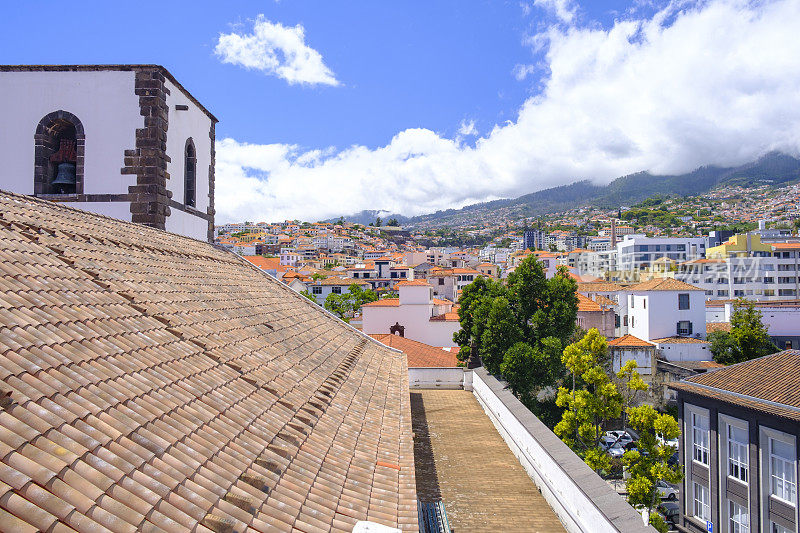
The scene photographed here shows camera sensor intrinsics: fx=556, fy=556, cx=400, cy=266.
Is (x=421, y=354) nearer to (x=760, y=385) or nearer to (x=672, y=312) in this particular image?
(x=760, y=385)

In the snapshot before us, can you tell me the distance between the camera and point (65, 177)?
970 cm

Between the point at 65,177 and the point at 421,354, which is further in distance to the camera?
the point at 421,354

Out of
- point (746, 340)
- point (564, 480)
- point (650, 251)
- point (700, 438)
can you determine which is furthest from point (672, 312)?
point (564, 480)

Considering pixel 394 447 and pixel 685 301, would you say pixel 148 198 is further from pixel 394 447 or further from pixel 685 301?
pixel 685 301

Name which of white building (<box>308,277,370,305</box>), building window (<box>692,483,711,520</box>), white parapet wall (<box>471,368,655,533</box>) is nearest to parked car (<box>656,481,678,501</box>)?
building window (<box>692,483,711,520</box>)

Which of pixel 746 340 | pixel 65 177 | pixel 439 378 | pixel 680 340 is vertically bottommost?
pixel 680 340

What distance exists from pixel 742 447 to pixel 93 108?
1984cm

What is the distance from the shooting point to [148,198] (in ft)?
31.6

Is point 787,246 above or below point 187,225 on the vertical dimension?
above

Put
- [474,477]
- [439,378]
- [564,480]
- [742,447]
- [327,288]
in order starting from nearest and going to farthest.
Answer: [564,480]
[474,477]
[439,378]
[742,447]
[327,288]

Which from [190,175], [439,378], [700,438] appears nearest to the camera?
[190,175]

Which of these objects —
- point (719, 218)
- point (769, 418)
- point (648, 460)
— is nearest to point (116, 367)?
point (648, 460)

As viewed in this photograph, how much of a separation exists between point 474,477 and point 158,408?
733cm

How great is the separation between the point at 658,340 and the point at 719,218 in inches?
6884
